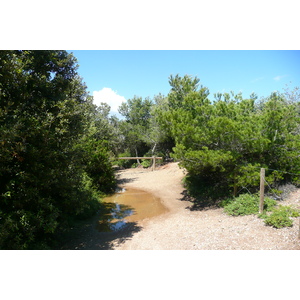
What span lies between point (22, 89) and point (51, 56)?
4.55ft

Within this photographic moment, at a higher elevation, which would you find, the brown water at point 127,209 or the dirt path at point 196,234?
the dirt path at point 196,234

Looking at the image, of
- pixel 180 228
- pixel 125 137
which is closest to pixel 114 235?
pixel 180 228

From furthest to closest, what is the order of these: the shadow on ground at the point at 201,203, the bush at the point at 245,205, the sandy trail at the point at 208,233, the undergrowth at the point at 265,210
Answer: the shadow on ground at the point at 201,203
the bush at the point at 245,205
the undergrowth at the point at 265,210
the sandy trail at the point at 208,233

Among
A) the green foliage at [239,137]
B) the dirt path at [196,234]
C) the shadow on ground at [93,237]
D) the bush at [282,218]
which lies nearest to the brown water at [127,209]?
the shadow on ground at [93,237]

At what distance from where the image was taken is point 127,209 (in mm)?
9266

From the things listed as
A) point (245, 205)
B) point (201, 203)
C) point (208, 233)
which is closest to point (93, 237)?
point (208, 233)

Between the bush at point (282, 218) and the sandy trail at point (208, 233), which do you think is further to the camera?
the bush at point (282, 218)

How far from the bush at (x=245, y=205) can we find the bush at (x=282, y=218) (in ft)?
1.96

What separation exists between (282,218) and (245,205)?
1686mm

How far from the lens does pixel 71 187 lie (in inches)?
213

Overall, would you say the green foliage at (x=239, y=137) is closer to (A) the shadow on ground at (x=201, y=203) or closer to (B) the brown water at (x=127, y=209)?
(A) the shadow on ground at (x=201, y=203)

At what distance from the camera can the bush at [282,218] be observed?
16.5ft

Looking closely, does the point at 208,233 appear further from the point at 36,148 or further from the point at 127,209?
the point at 36,148

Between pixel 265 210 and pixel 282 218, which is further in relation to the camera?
pixel 265 210
